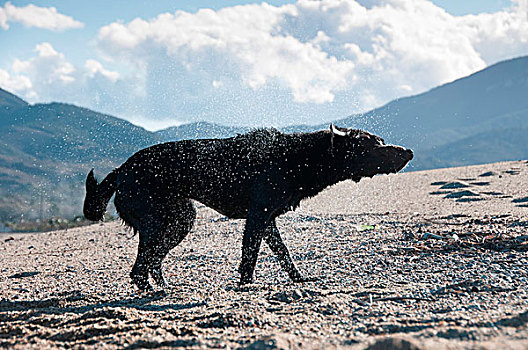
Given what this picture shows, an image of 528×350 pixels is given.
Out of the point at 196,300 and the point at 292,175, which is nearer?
the point at 196,300

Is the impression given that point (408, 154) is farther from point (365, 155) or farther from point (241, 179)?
point (241, 179)

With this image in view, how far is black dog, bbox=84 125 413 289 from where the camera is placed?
6.18 m

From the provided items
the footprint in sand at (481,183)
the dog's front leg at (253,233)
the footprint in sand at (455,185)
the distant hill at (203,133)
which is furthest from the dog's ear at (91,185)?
the footprint in sand at (481,183)

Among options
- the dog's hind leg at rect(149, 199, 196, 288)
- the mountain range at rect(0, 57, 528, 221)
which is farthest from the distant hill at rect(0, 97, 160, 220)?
the dog's hind leg at rect(149, 199, 196, 288)

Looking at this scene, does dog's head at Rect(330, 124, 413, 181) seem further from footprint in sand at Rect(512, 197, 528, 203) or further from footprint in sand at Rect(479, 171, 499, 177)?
footprint in sand at Rect(479, 171, 499, 177)

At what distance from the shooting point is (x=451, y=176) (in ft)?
70.6

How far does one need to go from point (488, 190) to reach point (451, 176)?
5.03 metres

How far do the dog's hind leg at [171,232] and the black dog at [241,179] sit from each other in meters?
0.01

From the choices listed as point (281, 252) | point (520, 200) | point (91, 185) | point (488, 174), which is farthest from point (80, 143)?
point (281, 252)

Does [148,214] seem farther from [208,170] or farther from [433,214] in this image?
[433,214]

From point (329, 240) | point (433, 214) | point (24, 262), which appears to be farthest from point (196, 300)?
point (433, 214)

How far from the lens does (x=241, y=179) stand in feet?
20.6

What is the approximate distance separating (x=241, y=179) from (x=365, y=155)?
5.71ft

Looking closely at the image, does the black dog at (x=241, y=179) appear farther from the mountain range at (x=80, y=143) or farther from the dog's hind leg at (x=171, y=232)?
the mountain range at (x=80, y=143)
